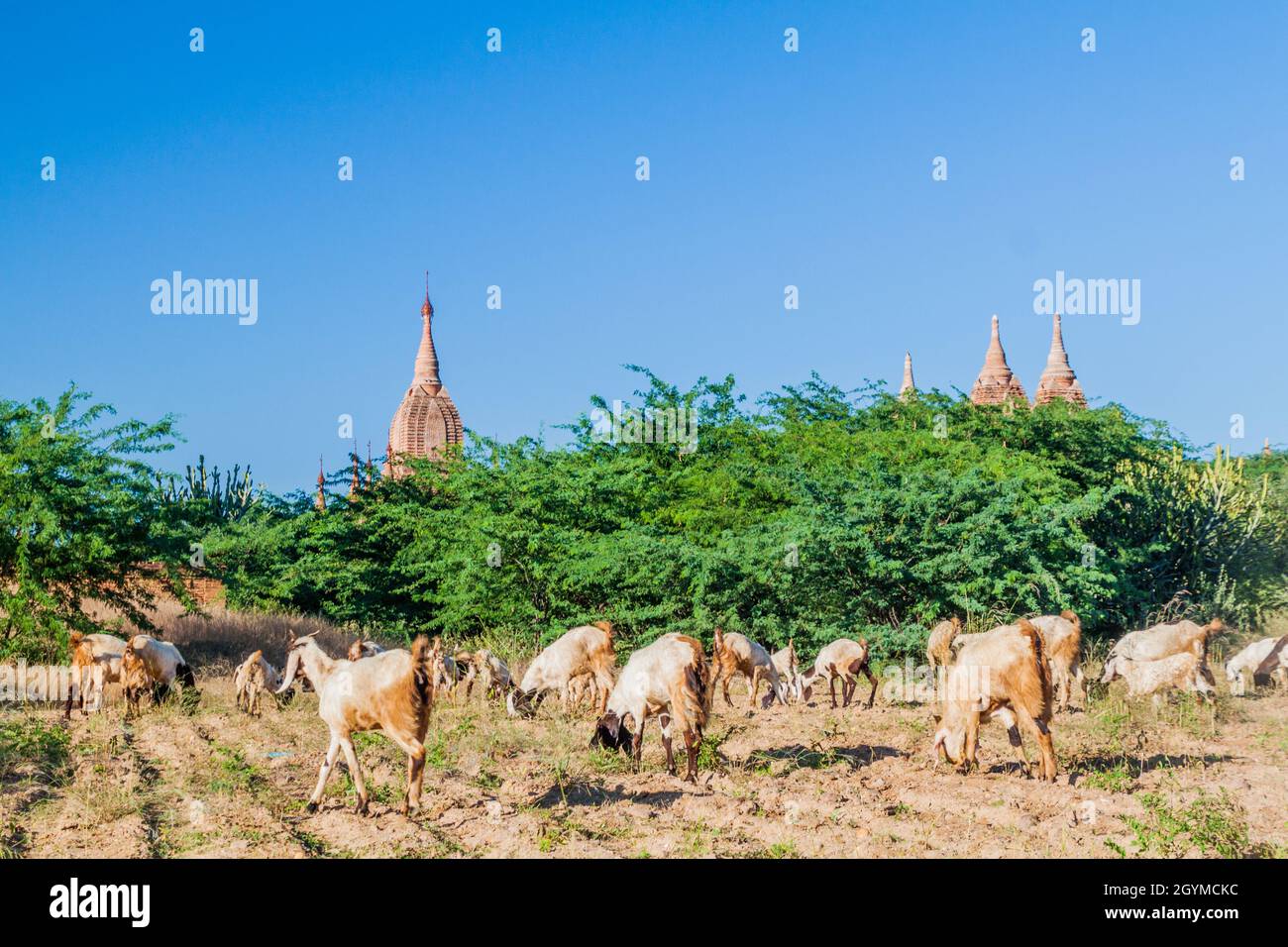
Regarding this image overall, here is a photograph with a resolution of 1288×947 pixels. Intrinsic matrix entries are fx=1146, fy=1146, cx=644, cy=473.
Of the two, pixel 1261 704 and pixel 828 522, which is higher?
pixel 828 522

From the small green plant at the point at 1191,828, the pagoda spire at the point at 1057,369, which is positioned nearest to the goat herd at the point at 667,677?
the small green plant at the point at 1191,828

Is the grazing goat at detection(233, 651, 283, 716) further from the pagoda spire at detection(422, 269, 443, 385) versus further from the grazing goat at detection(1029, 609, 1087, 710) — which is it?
the pagoda spire at detection(422, 269, 443, 385)

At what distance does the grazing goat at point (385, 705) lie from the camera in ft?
26.6

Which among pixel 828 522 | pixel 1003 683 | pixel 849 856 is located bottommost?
pixel 849 856

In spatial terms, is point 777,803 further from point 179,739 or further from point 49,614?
point 49,614

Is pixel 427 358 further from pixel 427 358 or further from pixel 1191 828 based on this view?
pixel 1191 828

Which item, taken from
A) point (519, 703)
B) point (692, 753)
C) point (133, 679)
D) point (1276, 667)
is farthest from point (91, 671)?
point (1276, 667)

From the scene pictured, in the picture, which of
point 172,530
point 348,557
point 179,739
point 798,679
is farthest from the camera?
point 348,557

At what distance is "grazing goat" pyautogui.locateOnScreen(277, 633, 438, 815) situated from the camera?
809 centimetres

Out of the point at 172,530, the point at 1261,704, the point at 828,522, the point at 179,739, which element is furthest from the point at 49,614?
the point at 1261,704

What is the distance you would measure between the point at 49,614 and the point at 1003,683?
12.9 meters

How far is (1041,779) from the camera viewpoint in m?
9.32

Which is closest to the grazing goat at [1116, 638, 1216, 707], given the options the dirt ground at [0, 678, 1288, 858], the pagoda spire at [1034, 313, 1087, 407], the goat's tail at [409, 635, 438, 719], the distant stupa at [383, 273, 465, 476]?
the dirt ground at [0, 678, 1288, 858]

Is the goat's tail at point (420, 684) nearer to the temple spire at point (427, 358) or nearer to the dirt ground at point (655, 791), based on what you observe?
the dirt ground at point (655, 791)
